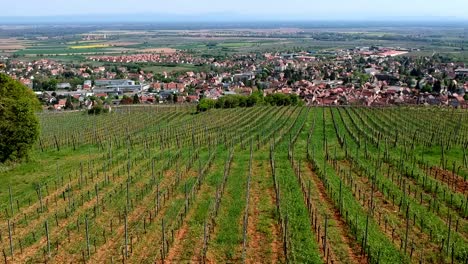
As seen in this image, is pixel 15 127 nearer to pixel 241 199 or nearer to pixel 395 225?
pixel 241 199

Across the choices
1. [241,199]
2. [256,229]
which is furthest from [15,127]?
[256,229]

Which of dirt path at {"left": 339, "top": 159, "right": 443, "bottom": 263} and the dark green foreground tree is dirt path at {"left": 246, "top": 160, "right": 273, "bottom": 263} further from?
the dark green foreground tree

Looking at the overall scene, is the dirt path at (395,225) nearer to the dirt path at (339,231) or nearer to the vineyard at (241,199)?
the vineyard at (241,199)

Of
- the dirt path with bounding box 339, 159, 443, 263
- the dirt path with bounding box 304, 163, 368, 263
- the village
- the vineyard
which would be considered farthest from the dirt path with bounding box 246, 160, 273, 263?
the village

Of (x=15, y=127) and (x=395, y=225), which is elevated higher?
(x=15, y=127)

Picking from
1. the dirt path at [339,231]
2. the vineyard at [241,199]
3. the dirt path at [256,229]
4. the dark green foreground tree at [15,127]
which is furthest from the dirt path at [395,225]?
the dark green foreground tree at [15,127]

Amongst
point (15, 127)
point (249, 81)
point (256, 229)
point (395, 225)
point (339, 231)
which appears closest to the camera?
point (339, 231)

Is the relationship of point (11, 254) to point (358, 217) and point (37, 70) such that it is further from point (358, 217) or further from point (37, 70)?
point (37, 70)
